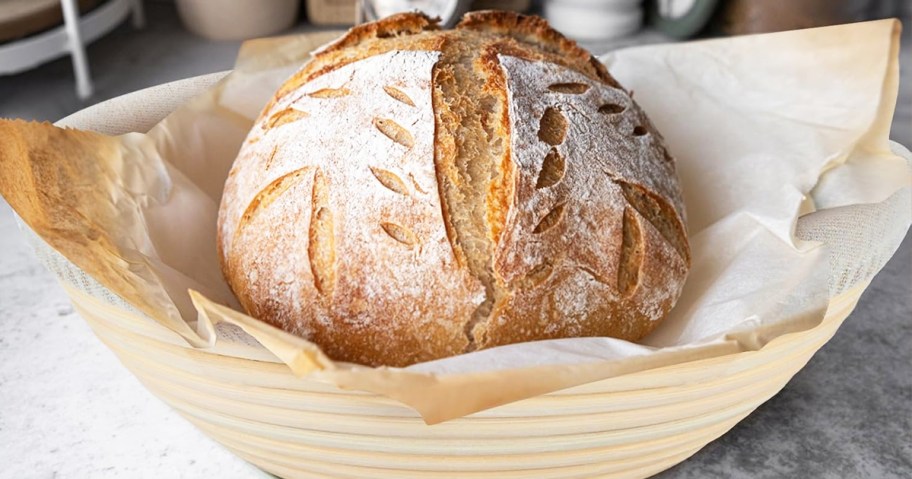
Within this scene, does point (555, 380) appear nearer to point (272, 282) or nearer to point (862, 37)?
point (272, 282)

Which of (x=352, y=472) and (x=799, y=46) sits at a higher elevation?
(x=799, y=46)

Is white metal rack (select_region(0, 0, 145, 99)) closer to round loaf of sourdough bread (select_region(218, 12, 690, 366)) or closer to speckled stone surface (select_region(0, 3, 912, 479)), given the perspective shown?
speckled stone surface (select_region(0, 3, 912, 479))


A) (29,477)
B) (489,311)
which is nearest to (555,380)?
(489,311)

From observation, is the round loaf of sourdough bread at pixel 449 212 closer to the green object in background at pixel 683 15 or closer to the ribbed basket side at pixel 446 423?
the ribbed basket side at pixel 446 423

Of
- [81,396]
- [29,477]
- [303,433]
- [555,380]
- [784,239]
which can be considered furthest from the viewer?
[81,396]

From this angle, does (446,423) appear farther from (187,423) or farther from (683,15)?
(683,15)

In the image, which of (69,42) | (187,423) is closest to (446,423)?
(187,423)
